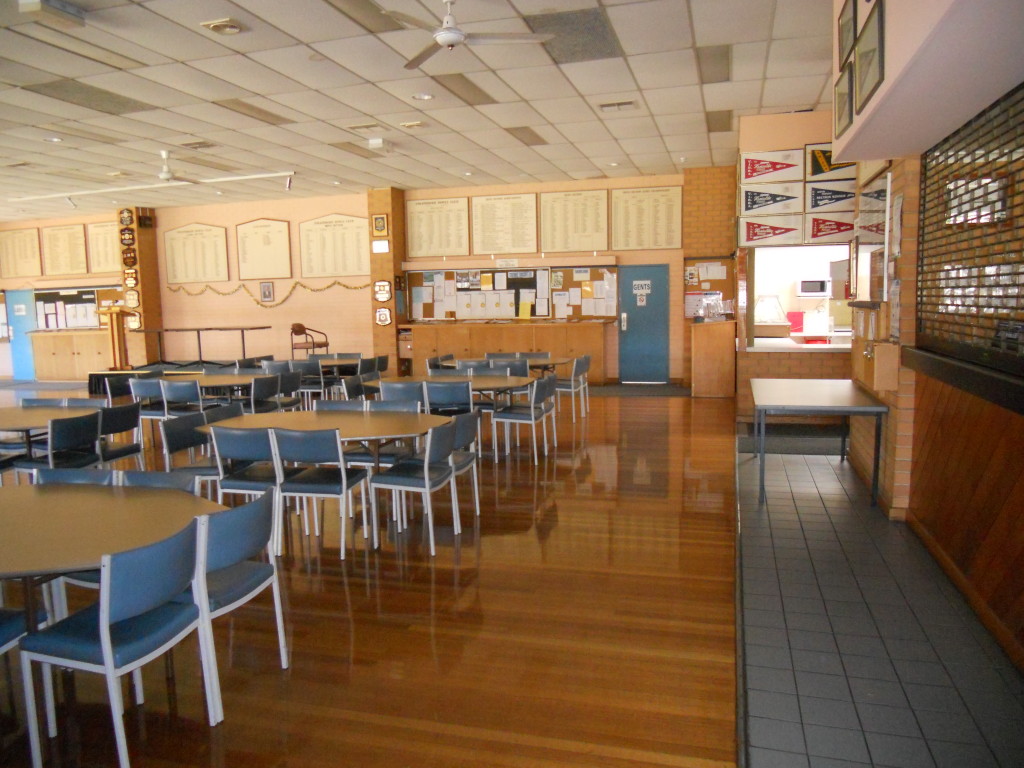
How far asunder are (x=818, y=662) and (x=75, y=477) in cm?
310

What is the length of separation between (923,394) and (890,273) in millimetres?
863

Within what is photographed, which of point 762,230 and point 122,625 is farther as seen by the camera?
point 762,230

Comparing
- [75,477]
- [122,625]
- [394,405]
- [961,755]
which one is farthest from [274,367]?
[961,755]

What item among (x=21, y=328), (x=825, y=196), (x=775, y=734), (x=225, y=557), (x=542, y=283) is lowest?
(x=775, y=734)

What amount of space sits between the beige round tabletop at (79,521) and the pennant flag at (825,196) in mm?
6732

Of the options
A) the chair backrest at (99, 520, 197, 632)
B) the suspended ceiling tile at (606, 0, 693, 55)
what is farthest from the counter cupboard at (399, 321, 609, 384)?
the chair backrest at (99, 520, 197, 632)

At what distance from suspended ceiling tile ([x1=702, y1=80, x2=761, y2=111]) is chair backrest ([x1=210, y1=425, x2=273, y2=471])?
523cm

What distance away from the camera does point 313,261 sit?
12609 millimetres

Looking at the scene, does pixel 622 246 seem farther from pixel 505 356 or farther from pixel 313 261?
pixel 313 261

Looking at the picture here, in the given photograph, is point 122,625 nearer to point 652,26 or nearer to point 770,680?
point 770,680

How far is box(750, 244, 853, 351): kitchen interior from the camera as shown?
757 cm

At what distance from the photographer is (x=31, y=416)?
471cm

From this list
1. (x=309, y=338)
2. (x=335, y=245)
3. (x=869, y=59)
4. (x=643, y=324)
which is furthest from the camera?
(x=309, y=338)

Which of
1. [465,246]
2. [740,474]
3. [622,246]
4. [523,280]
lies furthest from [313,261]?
[740,474]
